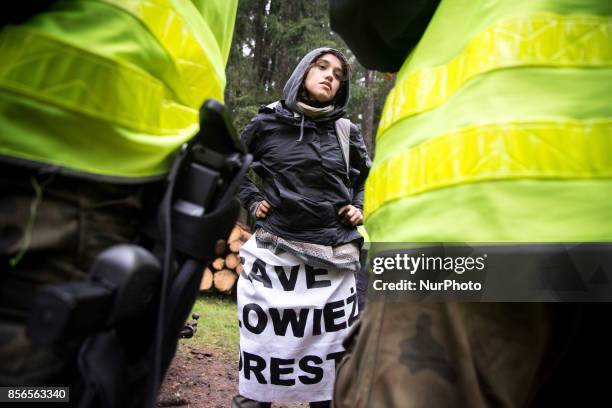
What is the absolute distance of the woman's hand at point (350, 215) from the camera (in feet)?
8.71

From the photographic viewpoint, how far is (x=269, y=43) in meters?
8.46

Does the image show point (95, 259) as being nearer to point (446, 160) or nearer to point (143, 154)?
point (143, 154)

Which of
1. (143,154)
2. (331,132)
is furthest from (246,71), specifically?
(143,154)

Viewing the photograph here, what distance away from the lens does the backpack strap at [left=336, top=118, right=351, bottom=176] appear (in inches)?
108

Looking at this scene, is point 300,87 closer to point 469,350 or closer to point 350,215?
point 350,215

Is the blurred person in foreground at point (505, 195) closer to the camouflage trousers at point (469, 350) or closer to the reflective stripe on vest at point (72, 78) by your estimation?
the camouflage trousers at point (469, 350)

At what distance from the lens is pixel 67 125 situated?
83 cm

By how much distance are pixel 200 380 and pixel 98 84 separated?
2981mm

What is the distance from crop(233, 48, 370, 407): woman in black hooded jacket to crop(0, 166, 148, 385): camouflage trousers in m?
1.72

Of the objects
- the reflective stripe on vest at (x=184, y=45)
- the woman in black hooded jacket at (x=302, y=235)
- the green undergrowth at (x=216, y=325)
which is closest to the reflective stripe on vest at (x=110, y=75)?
the reflective stripe on vest at (x=184, y=45)

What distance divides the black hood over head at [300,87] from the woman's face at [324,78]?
0.04 meters

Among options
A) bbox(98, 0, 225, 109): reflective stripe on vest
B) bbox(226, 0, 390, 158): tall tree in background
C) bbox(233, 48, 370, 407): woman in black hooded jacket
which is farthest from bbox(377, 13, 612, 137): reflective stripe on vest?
bbox(226, 0, 390, 158): tall tree in background

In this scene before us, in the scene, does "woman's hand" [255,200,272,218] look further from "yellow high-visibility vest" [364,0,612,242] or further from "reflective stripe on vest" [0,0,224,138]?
"yellow high-visibility vest" [364,0,612,242]

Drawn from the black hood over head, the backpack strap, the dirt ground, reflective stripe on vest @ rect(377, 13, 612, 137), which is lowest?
the dirt ground
